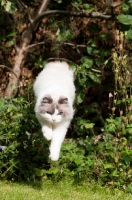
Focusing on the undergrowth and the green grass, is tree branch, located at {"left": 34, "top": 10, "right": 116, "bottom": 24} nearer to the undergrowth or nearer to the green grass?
the undergrowth

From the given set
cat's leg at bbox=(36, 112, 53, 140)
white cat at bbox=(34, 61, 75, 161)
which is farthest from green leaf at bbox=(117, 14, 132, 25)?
cat's leg at bbox=(36, 112, 53, 140)

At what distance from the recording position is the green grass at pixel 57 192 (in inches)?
229

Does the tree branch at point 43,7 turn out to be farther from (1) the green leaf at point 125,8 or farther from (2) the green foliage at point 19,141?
(2) the green foliage at point 19,141

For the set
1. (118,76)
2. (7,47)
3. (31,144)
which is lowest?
(31,144)

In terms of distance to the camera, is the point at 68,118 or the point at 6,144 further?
the point at 6,144

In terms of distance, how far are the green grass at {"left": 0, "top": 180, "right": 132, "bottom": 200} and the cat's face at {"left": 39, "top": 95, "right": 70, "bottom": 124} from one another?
96 cm

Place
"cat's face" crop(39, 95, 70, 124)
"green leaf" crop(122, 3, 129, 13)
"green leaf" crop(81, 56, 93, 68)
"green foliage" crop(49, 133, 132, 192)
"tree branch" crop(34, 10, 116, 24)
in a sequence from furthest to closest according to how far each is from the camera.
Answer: "tree branch" crop(34, 10, 116, 24)
"green leaf" crop(81, 56, 93, 68)
"green leaf" crop(122, 3, 129, 13)
"green foliage" crop(49, 133, 132, 192)
"cat's face" crop(39, 95, 70, 124)

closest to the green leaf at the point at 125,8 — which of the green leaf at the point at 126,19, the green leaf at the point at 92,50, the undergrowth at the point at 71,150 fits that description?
the green leaf at the point at 126,19

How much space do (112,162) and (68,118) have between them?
130 centimetres

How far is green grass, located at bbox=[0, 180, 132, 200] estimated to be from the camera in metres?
5.81

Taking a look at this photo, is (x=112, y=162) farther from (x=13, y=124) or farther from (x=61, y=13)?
(x=61, y=13)

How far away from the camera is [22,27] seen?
9422 mm

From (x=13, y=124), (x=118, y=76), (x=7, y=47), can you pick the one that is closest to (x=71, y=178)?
(x=13, y=124)

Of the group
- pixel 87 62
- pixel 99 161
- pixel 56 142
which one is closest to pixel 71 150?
pixel 99 161
